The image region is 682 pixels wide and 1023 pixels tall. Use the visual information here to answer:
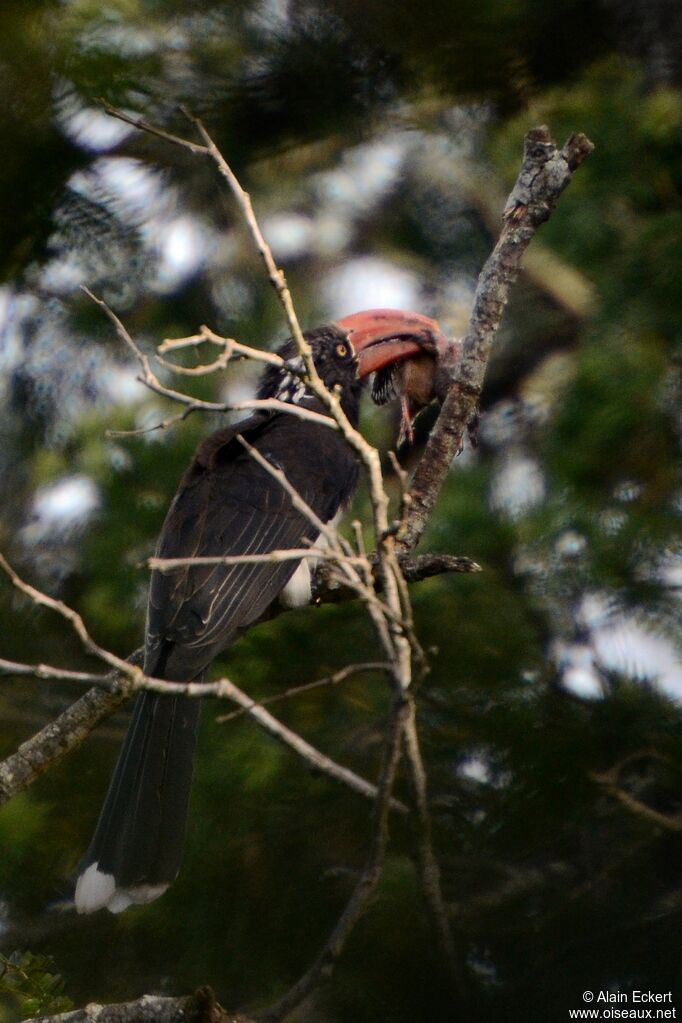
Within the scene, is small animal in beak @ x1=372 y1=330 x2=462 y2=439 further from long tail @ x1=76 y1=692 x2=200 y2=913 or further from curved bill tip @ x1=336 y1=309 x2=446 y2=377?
long tail @ x1=76 y1=692 x2=200 y2=913

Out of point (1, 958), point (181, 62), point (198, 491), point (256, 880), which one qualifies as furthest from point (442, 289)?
point (1, 958)

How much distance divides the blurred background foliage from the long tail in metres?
0.17

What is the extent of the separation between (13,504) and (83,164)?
138 cm

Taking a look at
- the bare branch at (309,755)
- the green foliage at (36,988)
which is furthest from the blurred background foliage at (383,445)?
the bare branch at (309,755)

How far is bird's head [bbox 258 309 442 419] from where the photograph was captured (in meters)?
3.90

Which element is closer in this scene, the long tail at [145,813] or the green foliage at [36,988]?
the green foliage at [36,988]

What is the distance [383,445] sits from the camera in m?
4.98

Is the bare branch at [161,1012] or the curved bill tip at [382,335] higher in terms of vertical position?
the curved bill tip at [382,335]

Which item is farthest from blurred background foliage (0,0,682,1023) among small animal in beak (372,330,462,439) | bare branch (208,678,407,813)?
bare branch (208,678,407,813)

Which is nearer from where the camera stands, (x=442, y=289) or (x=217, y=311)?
(x=217, y=311)

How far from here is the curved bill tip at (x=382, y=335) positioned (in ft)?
12.7

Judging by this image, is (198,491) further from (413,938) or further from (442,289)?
(442,289)

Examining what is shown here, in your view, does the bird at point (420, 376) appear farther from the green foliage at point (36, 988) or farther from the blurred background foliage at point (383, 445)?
the green foliage at point (36, 988)

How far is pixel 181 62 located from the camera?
4059 millimetres
